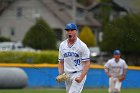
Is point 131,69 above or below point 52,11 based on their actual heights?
below

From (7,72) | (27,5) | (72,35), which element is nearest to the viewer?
(72,35)

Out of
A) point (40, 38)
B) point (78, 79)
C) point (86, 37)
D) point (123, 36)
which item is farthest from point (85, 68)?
point (86, 37)

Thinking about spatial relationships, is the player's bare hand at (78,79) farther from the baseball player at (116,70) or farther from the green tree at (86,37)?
the green tree at (86,37)

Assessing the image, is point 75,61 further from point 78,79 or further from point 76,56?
point 78,79

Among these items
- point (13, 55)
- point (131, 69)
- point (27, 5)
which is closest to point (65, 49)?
point (131, 69)

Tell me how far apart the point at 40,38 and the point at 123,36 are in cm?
1044

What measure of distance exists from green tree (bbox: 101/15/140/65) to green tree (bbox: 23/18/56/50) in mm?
5839

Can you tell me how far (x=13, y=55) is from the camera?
122 ft

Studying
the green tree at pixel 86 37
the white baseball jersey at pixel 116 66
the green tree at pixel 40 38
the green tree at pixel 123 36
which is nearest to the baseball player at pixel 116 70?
the white baseball jersey at pixel 116 66

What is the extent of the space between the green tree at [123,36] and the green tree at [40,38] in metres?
5.84

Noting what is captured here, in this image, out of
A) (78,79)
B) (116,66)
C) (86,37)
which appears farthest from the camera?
(86,37)

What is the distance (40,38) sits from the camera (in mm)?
58094

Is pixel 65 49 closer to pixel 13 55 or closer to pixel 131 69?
pixel 131 69

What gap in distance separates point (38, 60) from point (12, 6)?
34.4 m
